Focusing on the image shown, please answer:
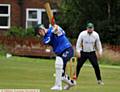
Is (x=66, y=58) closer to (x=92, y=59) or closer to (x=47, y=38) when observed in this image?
(x=47, y=38)

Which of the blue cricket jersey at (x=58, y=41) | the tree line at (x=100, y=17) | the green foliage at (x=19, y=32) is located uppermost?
the blue cricket jersey at (x=58, y=41)

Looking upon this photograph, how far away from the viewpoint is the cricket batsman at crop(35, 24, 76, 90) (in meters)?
17.1

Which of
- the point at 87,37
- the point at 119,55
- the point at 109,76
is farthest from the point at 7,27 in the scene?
the point at 87,37

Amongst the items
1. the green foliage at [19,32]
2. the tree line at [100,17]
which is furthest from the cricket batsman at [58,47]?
the green foliage at [19,32]

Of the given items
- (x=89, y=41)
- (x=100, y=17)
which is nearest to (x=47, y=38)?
(x=89, y=41)

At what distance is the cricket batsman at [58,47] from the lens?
17.1m

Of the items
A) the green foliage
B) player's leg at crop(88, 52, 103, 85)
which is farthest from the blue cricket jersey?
the green foliage

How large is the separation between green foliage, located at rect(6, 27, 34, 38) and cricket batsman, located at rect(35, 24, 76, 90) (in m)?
32.7

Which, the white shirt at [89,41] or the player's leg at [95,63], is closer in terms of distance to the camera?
the white shirt at [89,41]

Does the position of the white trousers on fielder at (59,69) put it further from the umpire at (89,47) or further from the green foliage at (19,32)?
the green foliage at (19,32)

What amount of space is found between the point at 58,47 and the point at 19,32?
34.5 m

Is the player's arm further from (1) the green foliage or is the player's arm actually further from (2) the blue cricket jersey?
(1) the green foliage

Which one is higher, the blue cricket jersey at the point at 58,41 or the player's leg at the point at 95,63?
the blue cricket jersey at the point at 58,41

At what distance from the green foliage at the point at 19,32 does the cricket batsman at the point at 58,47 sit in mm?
32734
